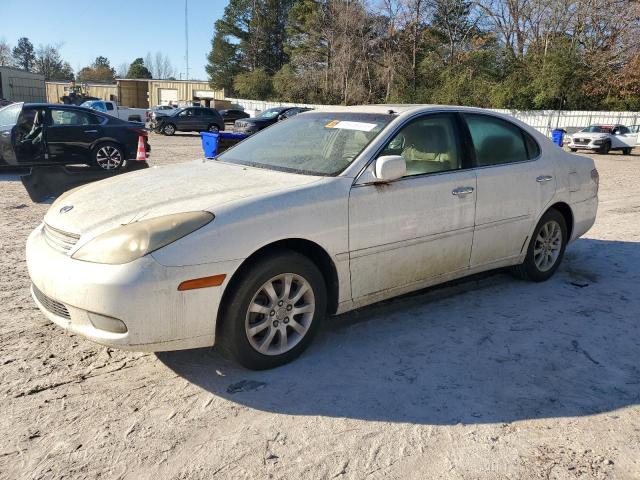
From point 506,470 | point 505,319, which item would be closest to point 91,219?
point 506,470

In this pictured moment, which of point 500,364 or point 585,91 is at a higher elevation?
point 585,91

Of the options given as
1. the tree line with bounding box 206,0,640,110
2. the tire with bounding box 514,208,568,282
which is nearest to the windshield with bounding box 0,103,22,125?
the tire with bounding box 514,208,568,282

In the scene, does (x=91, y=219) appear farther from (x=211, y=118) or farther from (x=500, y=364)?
(x=211, y=118)

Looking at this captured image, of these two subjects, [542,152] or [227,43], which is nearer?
[542,152]

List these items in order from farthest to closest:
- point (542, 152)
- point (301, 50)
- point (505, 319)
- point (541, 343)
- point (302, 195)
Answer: point (301, 50) → point (542, 152) → point (505, 319) → point (541, 343) → point (302, 195)

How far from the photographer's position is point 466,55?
1630 inches

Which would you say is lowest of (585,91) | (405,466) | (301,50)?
(405,466)

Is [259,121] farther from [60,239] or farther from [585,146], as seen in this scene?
[60,239]

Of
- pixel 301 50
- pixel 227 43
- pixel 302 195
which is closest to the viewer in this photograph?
pixel 302 195

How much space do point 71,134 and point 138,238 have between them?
9583mm

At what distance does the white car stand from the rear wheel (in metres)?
8.08

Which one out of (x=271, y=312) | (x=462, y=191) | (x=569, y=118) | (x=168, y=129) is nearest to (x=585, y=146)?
(x=569, y=118)

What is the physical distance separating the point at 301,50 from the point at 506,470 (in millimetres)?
52635

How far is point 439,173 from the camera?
4180 millimetres
